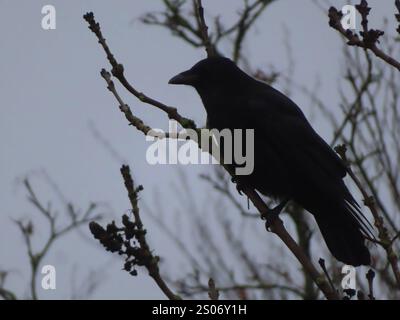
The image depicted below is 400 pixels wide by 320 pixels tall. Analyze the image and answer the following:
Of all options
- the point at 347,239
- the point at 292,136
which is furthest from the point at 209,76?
the point at 347,239

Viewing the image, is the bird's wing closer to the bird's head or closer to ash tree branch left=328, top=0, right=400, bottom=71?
the bird's head

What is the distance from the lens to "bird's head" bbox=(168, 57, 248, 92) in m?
5.61

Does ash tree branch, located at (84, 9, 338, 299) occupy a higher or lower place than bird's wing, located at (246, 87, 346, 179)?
lower

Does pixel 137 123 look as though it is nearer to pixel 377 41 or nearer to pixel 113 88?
pixel 113 88

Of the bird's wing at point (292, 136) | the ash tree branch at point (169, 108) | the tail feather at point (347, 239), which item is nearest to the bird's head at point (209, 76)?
the bird's wing at point (292, 136)

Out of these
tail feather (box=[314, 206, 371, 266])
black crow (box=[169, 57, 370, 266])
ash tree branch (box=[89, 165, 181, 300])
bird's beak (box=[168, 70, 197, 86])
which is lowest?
ash tree branch (box=[89, 165, 181, 300])

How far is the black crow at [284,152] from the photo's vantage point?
15.6ft

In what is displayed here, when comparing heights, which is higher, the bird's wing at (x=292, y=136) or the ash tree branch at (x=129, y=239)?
the bird's wing at (x=292, y=136)

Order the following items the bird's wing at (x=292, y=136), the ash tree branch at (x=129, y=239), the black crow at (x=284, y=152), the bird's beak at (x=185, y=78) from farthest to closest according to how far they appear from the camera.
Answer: the bird's beak at (x=185, y=78) → the bird's wing at (x=292, y=136) → the black crow at (x=284, y=152) → the ash tree branch at (x=129, y=239)

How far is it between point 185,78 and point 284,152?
927 millimetres

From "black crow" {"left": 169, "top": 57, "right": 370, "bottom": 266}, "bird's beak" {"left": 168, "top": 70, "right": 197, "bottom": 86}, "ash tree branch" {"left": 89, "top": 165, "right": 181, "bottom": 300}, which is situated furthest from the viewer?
"bird's beak" {"left": 168, "top": 70, "right": 197, "bottom": 86}

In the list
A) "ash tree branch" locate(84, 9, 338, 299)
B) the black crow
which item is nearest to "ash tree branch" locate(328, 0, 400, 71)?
"ash tree branch" locate(84, 9, 338, 299)

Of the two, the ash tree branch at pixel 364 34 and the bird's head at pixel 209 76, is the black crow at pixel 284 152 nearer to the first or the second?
the bird's head at pixel 209 76

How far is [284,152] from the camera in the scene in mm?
5219
